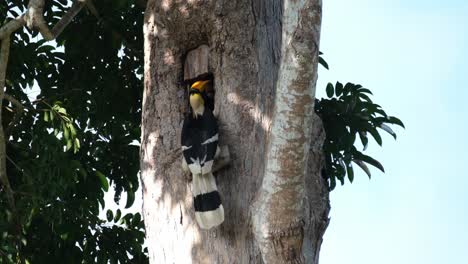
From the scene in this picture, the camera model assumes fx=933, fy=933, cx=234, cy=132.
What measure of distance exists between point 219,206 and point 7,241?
2324mm

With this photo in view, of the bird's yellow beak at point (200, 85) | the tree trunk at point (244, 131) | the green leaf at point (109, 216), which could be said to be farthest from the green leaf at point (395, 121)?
the green leaf at point (109, 216)

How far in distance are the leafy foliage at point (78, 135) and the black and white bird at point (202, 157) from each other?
167cm

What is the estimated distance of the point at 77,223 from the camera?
656 cm

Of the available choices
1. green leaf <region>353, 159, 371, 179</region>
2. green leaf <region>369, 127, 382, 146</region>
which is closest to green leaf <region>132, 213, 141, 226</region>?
green leaf <region>353, 159, 371, 179</region>

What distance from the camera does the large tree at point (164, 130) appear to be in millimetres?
4008

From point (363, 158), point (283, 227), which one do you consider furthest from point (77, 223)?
point (283, 227)

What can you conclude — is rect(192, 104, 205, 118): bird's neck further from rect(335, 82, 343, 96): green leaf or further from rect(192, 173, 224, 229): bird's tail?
rect(335, 82, 343, 96): green leaf

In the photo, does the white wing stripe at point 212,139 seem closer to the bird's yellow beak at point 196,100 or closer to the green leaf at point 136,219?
the bird's yellow beak at point 196,100

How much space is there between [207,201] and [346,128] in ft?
7.41

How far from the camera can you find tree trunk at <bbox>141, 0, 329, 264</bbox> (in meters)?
3.90

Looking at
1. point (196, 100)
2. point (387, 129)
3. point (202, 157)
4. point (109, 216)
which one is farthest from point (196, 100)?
point (109, 216)

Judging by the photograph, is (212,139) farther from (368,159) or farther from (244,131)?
(368,159)

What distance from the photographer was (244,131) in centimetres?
477

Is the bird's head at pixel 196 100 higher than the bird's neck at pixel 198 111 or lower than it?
higher
